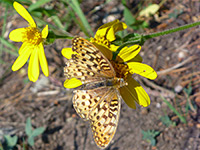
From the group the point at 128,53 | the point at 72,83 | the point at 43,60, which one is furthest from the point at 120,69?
the point at 43,60

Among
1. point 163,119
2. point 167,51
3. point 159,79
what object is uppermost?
point 167,51

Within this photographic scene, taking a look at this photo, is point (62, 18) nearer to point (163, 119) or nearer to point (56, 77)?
point (56, 77)

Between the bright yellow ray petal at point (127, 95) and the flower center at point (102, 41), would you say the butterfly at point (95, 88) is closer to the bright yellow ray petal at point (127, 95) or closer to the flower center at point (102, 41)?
the bright yellow ray petal at point (127, 95)

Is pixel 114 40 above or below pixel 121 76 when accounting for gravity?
above

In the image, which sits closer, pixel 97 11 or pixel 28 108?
pixel 28 108

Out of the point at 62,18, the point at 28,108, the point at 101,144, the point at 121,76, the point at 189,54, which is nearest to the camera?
the point at 101,144

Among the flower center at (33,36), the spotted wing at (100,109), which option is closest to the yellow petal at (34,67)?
the flower center at (33,36)

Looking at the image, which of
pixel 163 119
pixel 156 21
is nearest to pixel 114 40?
pixel 163 119
